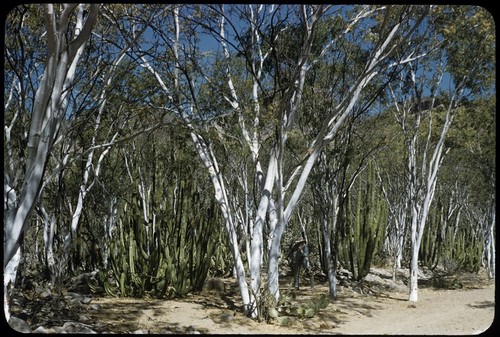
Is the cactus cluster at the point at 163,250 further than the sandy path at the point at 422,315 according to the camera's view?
Yes

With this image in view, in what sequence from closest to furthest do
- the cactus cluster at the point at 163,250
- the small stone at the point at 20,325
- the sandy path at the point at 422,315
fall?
the small stone at the point at 20,325 → the sandy path at the point at 422,315 → the cactus cluster at the point at 163,250

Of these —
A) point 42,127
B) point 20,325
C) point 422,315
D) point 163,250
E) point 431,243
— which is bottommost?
point 422,315

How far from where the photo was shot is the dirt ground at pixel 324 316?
20.8 ft

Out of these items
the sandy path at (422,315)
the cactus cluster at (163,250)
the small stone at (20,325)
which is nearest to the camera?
the small stone at (20,325)

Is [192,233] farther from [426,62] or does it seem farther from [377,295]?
[426,62]

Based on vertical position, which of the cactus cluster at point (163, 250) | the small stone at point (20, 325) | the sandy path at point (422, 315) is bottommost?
the sandy path at point (422, 315)

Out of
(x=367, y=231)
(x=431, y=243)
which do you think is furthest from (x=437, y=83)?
(x=431, y=243)

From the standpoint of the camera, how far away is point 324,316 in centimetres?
723

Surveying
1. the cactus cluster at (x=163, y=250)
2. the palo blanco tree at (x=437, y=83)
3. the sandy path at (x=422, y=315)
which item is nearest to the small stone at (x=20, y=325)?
the cactus cluster at (x=163, y=250)

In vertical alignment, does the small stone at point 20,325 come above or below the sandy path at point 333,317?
above

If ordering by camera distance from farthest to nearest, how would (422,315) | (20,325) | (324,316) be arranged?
1. (422,315)
2. (324,316)
3. (20,325)

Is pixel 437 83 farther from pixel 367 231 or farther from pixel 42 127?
pixel 42 127

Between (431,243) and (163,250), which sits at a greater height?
(431,243)

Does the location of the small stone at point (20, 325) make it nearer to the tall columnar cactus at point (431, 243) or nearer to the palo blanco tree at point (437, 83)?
the palo blanco tree at point (437, 83)
